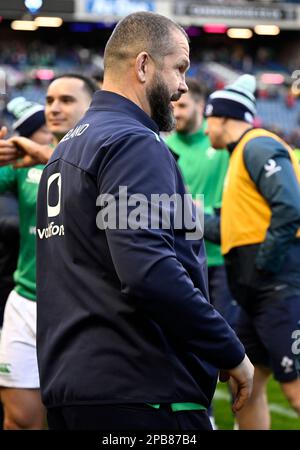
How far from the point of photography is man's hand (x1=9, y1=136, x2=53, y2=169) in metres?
3.84

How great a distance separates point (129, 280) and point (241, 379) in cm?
46

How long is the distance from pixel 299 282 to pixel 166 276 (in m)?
2.44

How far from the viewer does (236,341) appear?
2.52 metres

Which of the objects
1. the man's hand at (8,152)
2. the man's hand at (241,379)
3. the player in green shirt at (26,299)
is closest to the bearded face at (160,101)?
the man's hand at (241,379)

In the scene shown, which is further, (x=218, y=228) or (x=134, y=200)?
(x=218, y=228)

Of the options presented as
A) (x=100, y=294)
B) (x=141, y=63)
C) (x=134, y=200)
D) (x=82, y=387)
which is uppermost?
(x=141, y=63)

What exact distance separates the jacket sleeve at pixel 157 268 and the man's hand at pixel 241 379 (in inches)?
1.2

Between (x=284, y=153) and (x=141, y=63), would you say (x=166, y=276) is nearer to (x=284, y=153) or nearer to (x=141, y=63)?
(x=141, y=63)

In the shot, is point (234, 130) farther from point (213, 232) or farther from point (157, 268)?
point (157, 268)

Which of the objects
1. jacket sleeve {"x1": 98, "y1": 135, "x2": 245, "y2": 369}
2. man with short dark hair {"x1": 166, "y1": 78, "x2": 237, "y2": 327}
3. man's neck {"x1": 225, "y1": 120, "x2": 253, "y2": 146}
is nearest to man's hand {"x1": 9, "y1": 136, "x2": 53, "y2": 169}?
jacket sleeve {"x1": 98, "y1": 135, "x2": 245, "y2": 369}

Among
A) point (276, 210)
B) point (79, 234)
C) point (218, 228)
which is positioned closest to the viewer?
A: point (79, 234)

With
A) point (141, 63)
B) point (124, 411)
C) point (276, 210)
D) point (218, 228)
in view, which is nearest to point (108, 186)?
point (141, 63)

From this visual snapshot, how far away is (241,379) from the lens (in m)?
2.55

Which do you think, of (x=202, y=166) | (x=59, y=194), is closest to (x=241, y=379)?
(x=59, y=194)
